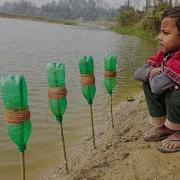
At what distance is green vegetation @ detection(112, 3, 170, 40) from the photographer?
1701 inches

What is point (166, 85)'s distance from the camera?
12.8 feet

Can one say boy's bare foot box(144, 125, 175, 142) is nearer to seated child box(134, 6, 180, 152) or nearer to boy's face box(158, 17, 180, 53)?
seated child box(134, 6, 180, 152)

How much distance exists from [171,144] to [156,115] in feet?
1.48

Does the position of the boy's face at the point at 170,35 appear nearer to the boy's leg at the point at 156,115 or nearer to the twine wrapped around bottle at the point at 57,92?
the boy's leg at the point at 156,115

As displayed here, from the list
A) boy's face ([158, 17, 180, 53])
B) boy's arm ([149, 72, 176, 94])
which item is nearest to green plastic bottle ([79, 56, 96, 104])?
boy's face ([158, 17, 180, 53])

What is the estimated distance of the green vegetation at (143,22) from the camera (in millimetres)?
43206

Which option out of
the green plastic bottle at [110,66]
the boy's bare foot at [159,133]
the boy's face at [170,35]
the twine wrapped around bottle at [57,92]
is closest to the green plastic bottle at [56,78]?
the twine wrapped around bottle at [57,92]

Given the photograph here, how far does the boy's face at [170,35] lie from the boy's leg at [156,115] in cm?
43

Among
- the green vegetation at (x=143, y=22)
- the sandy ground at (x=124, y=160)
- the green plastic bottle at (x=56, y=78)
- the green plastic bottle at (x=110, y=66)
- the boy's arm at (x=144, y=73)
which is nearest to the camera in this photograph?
the sandy ground at (x=124, y=160)

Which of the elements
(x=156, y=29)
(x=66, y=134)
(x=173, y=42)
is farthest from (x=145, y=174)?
(x=156, y=29)

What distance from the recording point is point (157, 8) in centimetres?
4691

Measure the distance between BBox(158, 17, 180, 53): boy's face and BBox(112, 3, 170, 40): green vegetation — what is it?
3698 centimetres

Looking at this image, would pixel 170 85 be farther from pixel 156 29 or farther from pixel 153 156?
pixel 156 29

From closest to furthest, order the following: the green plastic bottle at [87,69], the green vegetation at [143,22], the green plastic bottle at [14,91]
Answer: the green plastic bottle at [14,91]
the green plastic bottle at [87,69]
the green vegetation at [143,22]
